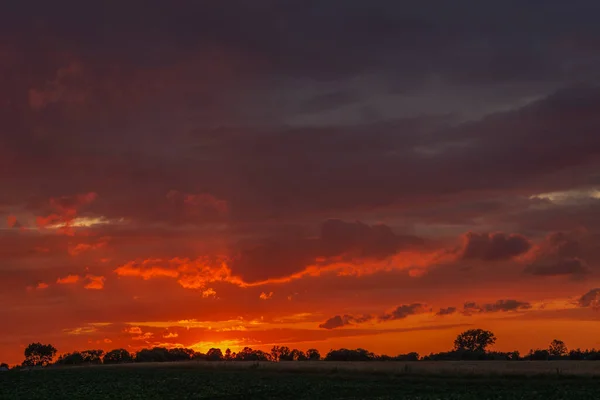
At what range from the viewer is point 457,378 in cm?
8650

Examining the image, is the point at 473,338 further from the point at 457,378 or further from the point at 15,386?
the point at 15,386

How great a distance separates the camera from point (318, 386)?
8131cm

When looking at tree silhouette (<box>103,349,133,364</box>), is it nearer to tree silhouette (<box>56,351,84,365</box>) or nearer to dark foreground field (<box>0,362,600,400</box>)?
tree silhouette (<box>56,351,84,365</box>)

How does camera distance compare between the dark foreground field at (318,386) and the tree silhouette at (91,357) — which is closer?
the dark foreground field at (318,386)

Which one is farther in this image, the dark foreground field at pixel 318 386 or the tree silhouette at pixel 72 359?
the tree silhouette at pixel 72 359

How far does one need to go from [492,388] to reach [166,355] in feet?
428

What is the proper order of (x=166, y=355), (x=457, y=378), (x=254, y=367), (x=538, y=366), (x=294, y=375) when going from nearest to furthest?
(x=457, y=378) < (x=538, y=366) < (x=294, y=375) < (x=254, y=367) < (x=166, y=355)

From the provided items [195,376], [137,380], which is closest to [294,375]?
[195,376]

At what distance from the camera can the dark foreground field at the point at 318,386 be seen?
232 feet

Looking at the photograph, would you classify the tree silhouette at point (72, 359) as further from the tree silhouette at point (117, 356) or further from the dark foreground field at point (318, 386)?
the dark foreground field at point (318, 386)

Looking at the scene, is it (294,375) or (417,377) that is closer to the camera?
(417,377)

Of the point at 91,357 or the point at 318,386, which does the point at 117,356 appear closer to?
the point at 91,357

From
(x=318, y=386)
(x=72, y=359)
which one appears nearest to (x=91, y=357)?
(x=72, y=359)

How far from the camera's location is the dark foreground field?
232ft
